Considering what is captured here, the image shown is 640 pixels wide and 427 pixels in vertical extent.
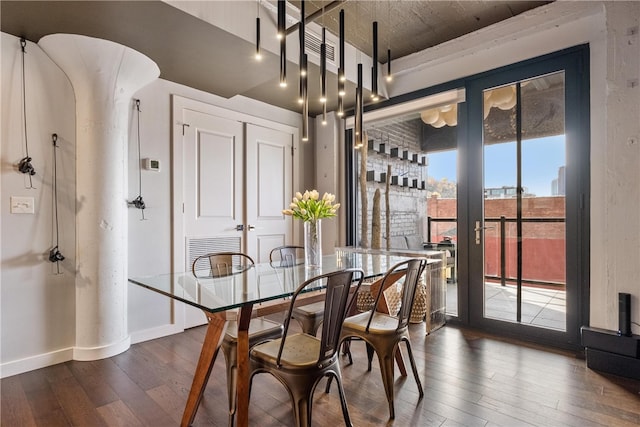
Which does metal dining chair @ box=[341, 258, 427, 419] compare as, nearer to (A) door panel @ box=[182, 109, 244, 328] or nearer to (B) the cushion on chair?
(B) the cushion on chair

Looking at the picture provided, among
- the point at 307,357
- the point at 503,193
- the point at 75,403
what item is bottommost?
the point at 75,403

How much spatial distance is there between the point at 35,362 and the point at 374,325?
8.38ft

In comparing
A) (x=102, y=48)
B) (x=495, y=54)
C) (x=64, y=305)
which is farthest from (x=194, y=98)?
(x=495, y=54)

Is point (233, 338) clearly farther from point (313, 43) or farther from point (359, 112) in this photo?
point (313, 43)

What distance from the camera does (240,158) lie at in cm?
404

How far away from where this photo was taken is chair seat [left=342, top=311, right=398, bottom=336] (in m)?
2.04

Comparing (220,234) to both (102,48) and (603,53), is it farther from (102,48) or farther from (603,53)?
(603,53)

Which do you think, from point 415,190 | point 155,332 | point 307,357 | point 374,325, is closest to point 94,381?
point 155,332

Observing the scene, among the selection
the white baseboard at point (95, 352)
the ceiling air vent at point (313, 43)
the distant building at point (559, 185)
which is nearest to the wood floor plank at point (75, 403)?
the white baseboard at point (95, 352)

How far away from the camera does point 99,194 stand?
2.83 meters

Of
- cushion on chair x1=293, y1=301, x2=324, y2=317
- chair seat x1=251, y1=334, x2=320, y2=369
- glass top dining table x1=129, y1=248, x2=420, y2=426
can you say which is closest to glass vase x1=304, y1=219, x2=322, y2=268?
glass top dining table x1=129, y1=248, x2=420, y2=426

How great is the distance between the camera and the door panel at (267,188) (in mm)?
4141

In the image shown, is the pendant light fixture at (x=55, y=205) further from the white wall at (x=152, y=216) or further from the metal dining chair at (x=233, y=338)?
the metal dining chair at (x=233, y=338)

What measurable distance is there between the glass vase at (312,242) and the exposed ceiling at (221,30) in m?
1.44
